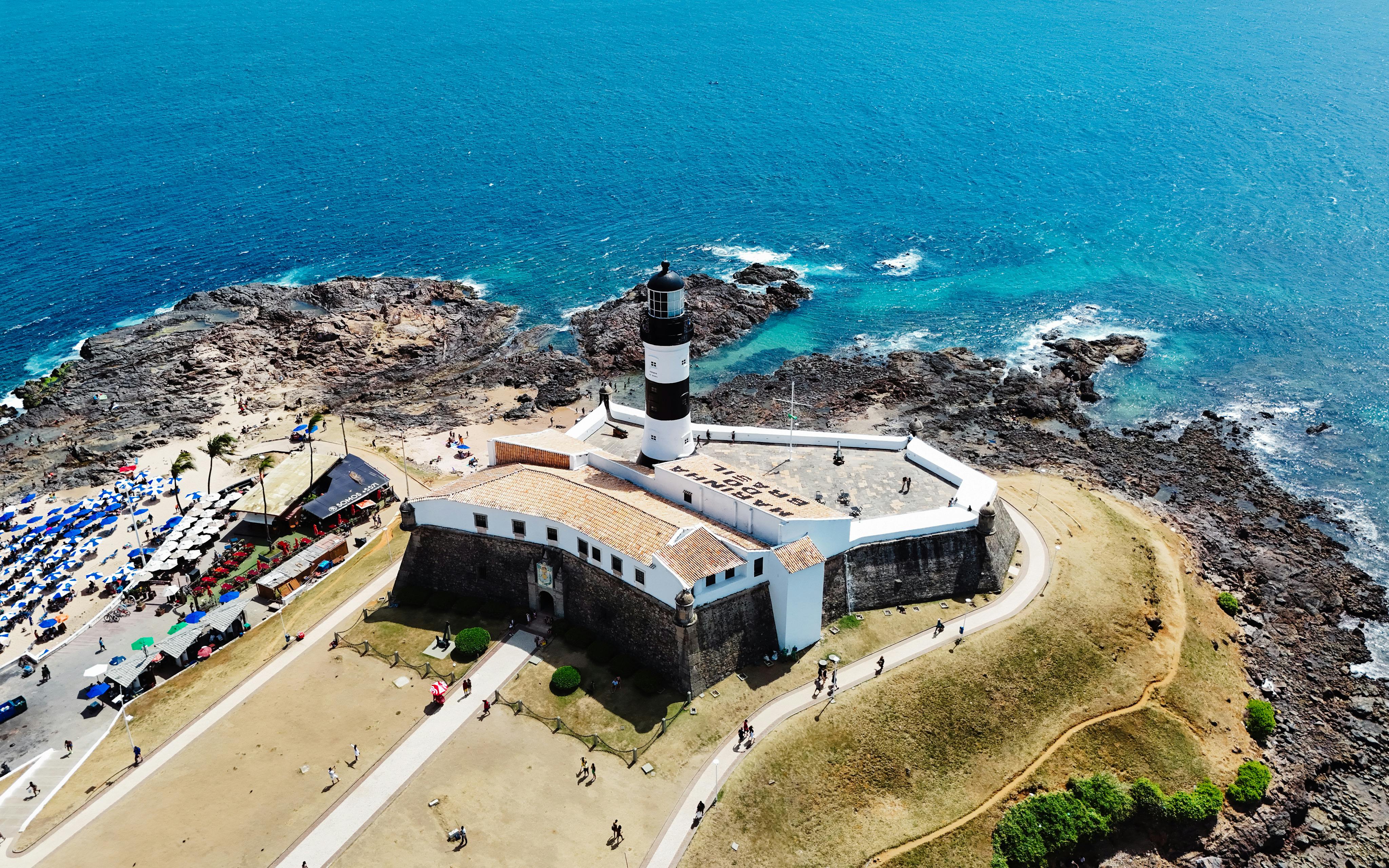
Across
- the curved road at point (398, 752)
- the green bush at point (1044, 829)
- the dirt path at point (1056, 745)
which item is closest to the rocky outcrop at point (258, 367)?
the curved road at point (398, 752)

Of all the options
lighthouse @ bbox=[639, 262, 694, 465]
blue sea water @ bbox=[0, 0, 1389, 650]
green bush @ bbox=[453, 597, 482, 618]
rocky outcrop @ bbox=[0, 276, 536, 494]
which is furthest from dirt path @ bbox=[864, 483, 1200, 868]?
rocky outcrop @ bbox=[0, 276, 536, 494]

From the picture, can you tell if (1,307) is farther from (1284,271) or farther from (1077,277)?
(1284,271)

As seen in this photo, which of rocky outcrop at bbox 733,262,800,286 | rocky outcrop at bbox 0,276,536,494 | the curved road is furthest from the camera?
rocky outcrop at bbox 733,262,800,286

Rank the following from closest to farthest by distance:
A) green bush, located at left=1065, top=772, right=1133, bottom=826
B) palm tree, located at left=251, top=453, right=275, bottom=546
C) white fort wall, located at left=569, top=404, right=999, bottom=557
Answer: green bush, located at left=1065, top=772, right=1133, bottom=826, white fort wall, located at left=569, top=404, right=999, bottom=557, palm tree, located at left=251, top=453, right=275, bottom=546

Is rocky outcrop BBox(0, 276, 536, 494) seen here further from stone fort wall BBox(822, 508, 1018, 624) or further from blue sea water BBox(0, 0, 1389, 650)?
stone fort wall BBox(822, 508, 1018, 624)

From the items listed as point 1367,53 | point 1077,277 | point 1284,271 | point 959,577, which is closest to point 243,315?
point 959,577

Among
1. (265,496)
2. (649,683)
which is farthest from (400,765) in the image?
(265,496)
